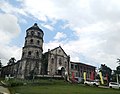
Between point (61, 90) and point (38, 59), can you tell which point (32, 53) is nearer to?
point (38, 59)

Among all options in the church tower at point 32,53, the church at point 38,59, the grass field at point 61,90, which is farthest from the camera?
the church at point 38,59

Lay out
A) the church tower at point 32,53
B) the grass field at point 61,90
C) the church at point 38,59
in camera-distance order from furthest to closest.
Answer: the church at point 38,59, the church tower at point 32,53, the grass field at point 61,90

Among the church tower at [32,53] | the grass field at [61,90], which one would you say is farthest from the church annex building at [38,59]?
the grass field at [61,90]

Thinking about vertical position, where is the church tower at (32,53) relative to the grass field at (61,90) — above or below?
above

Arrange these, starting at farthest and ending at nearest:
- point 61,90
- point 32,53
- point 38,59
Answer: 1. point 38,59
2. point 32,53
3. point 61,90

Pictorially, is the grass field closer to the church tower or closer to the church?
the church tower

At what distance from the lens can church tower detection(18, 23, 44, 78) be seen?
59.5 metres

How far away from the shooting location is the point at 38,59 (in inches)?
2434

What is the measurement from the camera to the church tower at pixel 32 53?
59500 mm

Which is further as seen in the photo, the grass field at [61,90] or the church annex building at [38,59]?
the church annex building at [38,59]

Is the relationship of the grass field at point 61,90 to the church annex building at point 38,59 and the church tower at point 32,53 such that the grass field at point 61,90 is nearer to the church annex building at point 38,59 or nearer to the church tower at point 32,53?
the church tower at point 32,53

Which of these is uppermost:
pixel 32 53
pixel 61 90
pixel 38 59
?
pixel 32 53

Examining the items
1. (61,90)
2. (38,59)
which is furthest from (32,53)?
(61,90)

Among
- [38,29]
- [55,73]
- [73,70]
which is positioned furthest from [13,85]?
[73,70]
